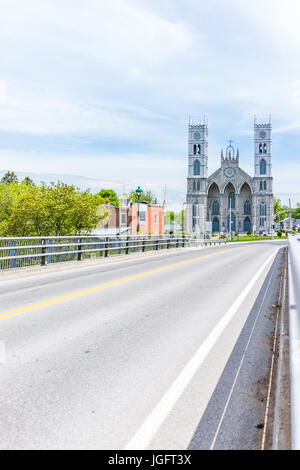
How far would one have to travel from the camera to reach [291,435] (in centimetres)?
272

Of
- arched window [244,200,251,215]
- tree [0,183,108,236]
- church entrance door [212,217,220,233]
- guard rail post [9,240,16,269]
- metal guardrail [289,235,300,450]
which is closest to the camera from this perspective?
metal guardrail [289,235,300,450]

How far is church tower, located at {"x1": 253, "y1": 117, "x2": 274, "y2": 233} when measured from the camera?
4353 inches

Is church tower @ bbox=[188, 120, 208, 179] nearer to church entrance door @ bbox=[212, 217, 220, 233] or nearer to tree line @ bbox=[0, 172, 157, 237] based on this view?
church entrance door @ bbox=[212, 217, 220, 233]

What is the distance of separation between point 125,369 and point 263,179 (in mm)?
115996

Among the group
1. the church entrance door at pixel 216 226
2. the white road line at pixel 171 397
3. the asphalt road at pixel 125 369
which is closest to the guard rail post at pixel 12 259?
→ the asphalt road at pixel 125 369

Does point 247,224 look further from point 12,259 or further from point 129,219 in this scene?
point 12,259

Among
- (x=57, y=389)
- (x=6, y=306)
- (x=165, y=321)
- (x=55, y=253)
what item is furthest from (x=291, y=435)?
(x=55, y=253)

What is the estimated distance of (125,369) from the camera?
15.0 feet

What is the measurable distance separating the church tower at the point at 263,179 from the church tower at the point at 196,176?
1435 centimetres

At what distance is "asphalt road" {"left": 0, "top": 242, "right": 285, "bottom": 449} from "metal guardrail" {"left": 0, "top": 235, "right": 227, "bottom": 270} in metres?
3.87

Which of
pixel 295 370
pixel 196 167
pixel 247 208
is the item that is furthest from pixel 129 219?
pixel 295 370

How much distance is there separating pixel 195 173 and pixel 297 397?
120 m

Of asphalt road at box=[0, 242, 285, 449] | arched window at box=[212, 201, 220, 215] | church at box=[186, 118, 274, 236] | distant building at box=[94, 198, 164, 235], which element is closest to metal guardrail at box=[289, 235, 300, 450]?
asphalt road at box=[0, 242, 285, 449]

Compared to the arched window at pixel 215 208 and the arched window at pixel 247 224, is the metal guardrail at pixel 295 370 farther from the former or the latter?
the arched window at pixel 215 208
